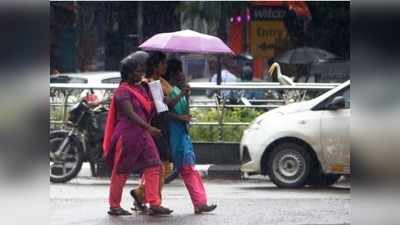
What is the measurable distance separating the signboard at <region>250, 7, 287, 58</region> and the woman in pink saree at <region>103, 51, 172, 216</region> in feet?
41.5

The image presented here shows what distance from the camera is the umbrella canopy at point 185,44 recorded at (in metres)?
9.25

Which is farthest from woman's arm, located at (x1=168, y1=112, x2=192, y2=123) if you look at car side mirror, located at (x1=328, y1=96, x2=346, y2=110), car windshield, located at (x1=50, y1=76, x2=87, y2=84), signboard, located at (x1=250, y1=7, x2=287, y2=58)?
signboard, located at (x1=250, y1=7, x2=287, y2=58)

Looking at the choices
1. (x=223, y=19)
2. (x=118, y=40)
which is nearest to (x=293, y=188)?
(x=223, y=19)

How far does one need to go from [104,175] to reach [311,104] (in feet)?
9.69

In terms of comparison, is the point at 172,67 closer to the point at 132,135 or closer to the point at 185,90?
the point at 185,90

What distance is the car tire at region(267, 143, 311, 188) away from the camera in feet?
33.5

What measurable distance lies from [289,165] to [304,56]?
371 inches

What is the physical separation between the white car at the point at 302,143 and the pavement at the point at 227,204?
0.22 m

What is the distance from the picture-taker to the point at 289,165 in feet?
33.8

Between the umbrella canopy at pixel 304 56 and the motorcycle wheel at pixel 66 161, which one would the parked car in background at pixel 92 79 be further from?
the umbrella canopy at pixel 304 56

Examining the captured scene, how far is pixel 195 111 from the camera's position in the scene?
40.0 feet

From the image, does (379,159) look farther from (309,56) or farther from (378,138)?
A: (309,56)

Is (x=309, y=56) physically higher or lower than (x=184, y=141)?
higher

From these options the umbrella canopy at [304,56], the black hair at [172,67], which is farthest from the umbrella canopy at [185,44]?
the umbrella canopy at [304,56]
